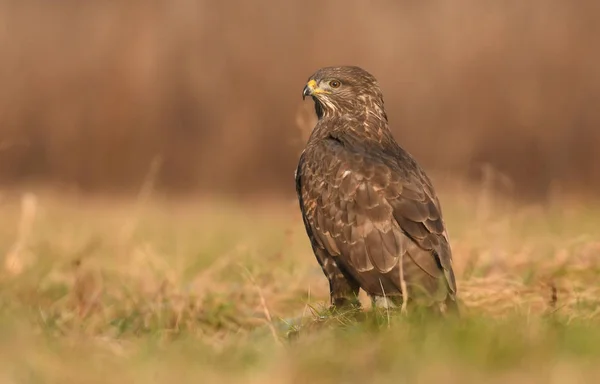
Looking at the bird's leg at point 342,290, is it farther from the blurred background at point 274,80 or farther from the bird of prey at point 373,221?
the blurred background at point 274,80

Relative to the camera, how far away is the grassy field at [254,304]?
356 centimetres

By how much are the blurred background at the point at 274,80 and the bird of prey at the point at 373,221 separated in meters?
5.04

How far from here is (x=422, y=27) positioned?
1130 cm

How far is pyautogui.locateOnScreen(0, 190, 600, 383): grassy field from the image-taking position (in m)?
3.56

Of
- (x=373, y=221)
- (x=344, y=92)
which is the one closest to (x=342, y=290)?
(x=373, y=221)

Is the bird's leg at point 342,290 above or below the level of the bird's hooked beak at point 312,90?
below

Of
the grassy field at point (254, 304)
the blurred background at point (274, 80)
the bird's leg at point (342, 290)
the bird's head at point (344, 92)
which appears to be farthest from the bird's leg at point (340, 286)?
the blurred background at point (274, 80)

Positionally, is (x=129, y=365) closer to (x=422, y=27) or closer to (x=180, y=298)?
(x=180, y=298)

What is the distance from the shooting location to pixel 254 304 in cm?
626

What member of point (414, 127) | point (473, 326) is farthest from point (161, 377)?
point (414, 127)

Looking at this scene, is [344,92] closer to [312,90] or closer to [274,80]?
[312,90]

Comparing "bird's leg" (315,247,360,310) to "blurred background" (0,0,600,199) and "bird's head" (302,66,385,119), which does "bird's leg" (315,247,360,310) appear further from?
"blurred background" (0,0,600,199)

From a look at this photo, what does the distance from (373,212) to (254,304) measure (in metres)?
1.04

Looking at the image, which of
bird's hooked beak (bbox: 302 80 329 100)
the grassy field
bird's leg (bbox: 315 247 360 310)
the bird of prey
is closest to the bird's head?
bird's hooked beak (bbox: 302 80 329 100)
